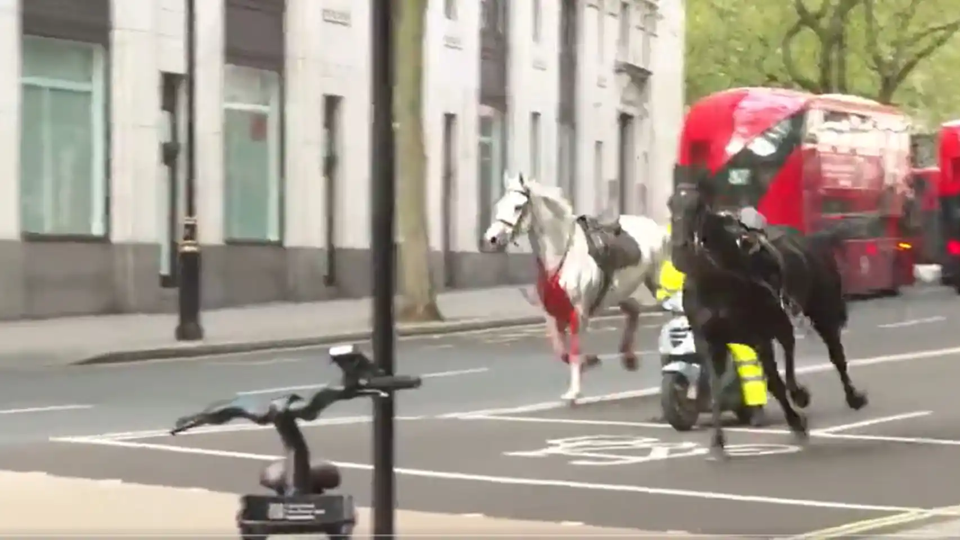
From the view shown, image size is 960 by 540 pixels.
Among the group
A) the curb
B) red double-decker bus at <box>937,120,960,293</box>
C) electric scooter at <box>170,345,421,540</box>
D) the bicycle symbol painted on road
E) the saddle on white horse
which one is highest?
red double-decker bus at <box>937,120,960,293</box>

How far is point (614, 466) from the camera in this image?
588 inches

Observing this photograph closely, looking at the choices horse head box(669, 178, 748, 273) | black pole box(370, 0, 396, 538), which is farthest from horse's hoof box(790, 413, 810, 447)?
black pole box(370, 0, 396, 538)

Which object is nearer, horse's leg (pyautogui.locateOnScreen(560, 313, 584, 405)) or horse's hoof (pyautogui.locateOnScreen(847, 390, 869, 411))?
horse's hoof (pyautogui.locateOnScreen(847, 390, 869, 411))

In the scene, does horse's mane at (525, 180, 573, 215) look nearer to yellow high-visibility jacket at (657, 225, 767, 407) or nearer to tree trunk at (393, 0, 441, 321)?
yellow high-visibility jacket at (657, 225, 767, 407)

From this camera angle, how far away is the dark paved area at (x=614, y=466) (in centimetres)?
1258

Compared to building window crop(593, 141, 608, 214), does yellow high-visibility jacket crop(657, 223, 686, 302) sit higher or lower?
lower

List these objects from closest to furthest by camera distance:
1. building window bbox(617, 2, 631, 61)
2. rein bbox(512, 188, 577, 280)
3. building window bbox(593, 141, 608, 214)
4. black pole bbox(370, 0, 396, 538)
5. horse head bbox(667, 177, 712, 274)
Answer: black pole bbox(370, 0, 396, 538) → horse head bbox(667, 177, 712, 274) → rein bbox(512, 188, 577, 280) → building window bbox(593, 141, 608, 214) → building window bbox(617, 2, 631, 61)

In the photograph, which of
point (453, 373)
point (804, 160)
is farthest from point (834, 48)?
point (453, 373)

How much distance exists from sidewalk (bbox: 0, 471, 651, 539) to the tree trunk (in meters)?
19.9

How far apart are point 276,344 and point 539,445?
41.8 feet

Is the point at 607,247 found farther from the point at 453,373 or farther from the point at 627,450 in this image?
the point at 627,450

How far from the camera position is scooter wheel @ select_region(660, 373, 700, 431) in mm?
17375

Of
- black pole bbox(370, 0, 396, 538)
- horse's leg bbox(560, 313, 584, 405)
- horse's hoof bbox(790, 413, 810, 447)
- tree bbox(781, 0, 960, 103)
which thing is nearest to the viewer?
black pole bbox(370, 0, 396, 538)

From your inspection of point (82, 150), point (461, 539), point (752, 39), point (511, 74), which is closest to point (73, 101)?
point (82, 150)
